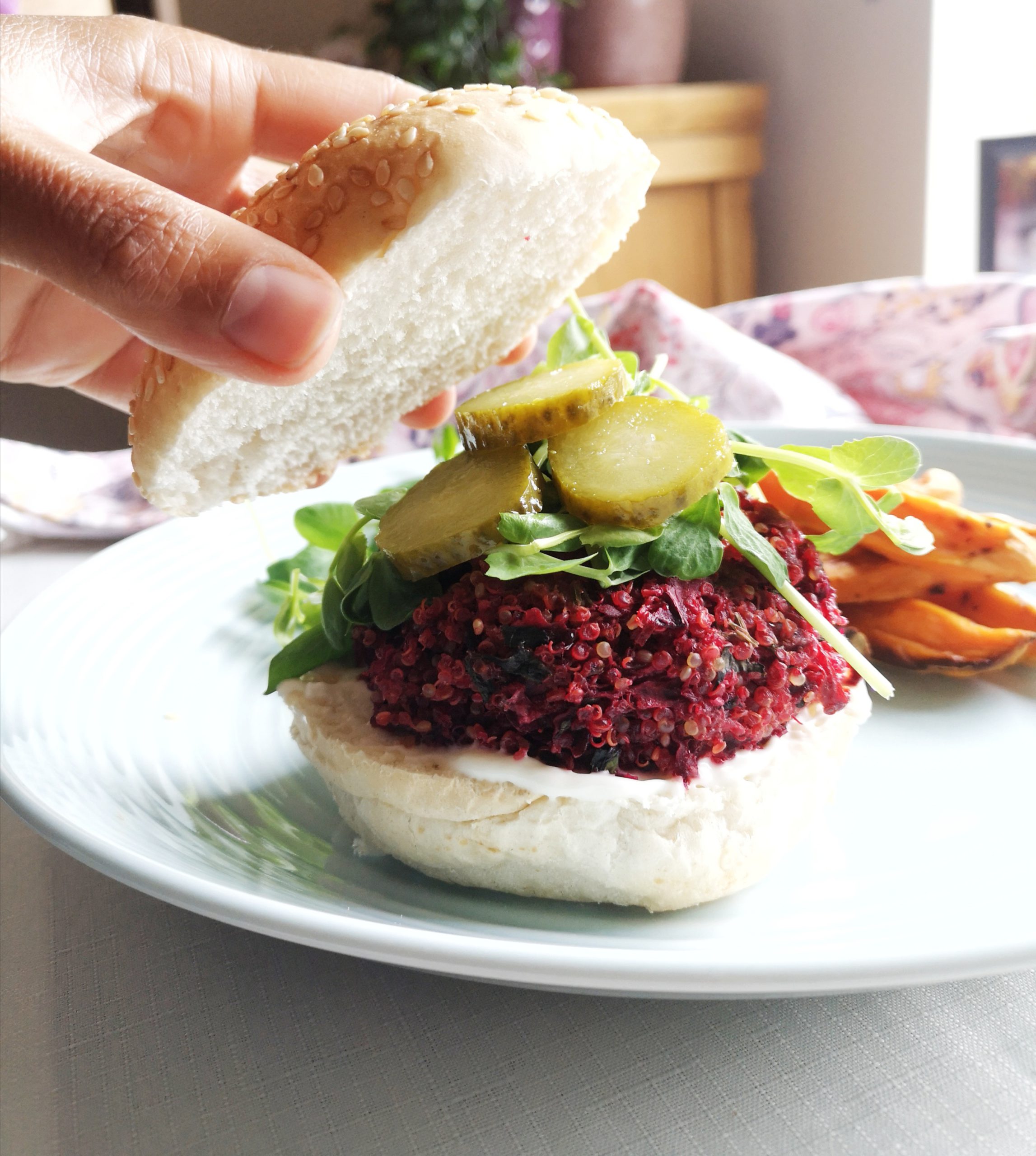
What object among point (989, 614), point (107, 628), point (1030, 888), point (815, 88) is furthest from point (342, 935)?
point (815, 88)

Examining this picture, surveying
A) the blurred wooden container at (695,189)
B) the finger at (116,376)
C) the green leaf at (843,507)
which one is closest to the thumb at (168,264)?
Answer: the green leaf at (843,507)

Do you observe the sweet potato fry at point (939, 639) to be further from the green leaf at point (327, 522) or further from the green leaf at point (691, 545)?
the green leaf at point (327, 522)

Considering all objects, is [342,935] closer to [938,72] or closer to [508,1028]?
[508,1028]

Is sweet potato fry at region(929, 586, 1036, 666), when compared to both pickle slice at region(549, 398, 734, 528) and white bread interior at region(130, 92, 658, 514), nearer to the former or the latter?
pickle slice at region(549, 398, 734, 528)

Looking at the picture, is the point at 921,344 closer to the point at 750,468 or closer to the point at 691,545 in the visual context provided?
the point at 750,468

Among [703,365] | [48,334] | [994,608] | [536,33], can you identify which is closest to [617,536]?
[994,608]

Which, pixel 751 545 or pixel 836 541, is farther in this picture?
pixel 836 541
